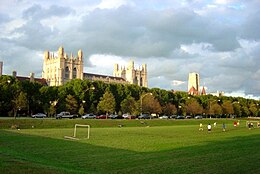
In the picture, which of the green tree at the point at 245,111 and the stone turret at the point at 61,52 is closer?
the green tree at the point at 245,111

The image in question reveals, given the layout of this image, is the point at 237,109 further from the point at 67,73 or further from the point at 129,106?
the point at 67,73

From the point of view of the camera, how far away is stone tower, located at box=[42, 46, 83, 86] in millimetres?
184500

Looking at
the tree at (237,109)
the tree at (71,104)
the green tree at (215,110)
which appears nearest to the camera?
the tree at (71,104)

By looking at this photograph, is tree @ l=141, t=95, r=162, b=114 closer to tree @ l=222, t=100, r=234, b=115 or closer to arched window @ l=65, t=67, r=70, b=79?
tree @ l=222, t=100, r=234, b=115

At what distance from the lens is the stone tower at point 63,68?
184 m

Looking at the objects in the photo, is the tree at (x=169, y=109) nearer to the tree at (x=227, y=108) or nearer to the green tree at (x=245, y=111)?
the tree at (x=227, y=108)

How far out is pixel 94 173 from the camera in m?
15.9

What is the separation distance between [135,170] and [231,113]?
135 meters

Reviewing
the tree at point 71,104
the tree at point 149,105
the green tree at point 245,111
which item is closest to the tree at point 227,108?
the green tree at point 245,111

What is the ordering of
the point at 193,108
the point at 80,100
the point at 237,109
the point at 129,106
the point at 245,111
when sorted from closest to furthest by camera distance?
1. the point at 80,100
2. the point at 129,106
3. the point at 193,108
4. the point at 237,109
5. the point at 245,111

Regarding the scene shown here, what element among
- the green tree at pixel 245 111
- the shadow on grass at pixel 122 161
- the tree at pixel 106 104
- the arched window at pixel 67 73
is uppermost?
the arched window at pixel 67 73

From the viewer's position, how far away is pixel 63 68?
614 feet

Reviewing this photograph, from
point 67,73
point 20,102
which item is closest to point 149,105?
point 20,102

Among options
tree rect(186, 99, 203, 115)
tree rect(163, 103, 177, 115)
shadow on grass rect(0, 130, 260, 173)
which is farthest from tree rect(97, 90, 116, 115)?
shadow on grass rect(0, 130, 260, 173)
